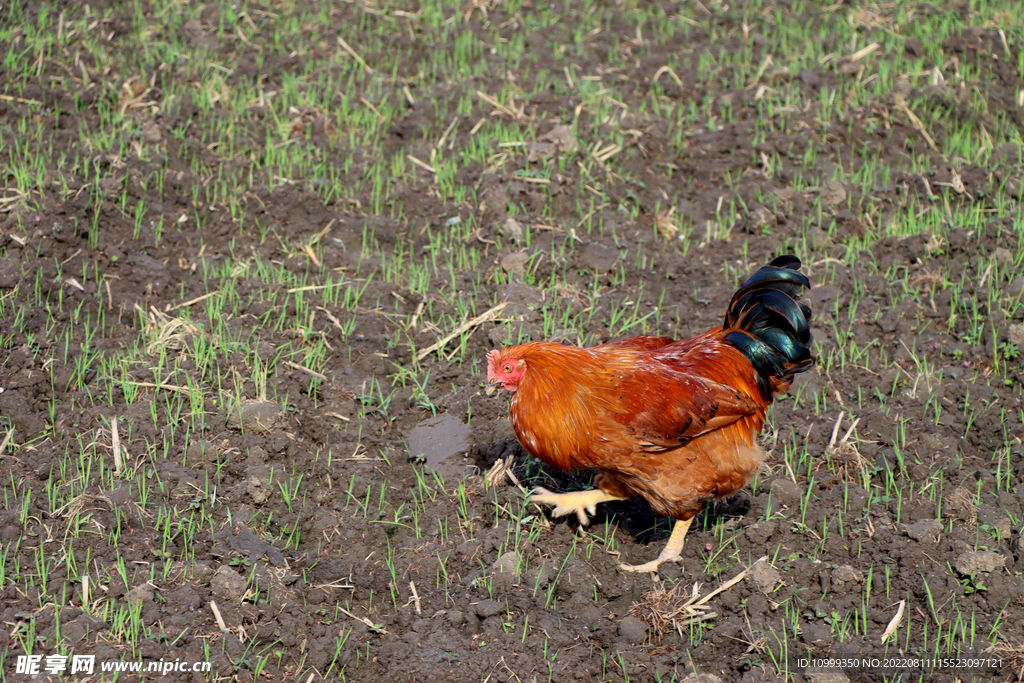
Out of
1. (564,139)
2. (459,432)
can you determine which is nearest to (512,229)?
(564,139)

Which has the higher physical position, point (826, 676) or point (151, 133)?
point (826, 676)

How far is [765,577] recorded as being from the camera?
13.0ft

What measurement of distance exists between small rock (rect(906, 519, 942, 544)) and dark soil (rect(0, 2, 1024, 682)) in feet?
0.07

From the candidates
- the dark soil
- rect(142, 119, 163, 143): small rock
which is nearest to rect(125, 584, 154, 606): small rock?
the dark soil

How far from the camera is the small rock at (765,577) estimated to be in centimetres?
397

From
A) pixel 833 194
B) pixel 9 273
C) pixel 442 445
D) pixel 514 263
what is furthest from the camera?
pixel 833 194

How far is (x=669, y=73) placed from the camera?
8305mm

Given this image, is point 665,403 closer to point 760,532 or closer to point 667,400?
point 667,400

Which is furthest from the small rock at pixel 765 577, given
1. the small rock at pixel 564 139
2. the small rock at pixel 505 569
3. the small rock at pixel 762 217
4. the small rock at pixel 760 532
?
the small rock at pixel 564 139

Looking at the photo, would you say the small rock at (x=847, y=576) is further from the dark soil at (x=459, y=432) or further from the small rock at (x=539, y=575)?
the small rock at (x=539, y=575)

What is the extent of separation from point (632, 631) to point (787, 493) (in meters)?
1.22

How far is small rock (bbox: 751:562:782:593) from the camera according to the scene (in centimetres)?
397

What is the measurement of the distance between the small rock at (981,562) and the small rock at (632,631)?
4.97ft

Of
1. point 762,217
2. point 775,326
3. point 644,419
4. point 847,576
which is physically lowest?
point 847,576
